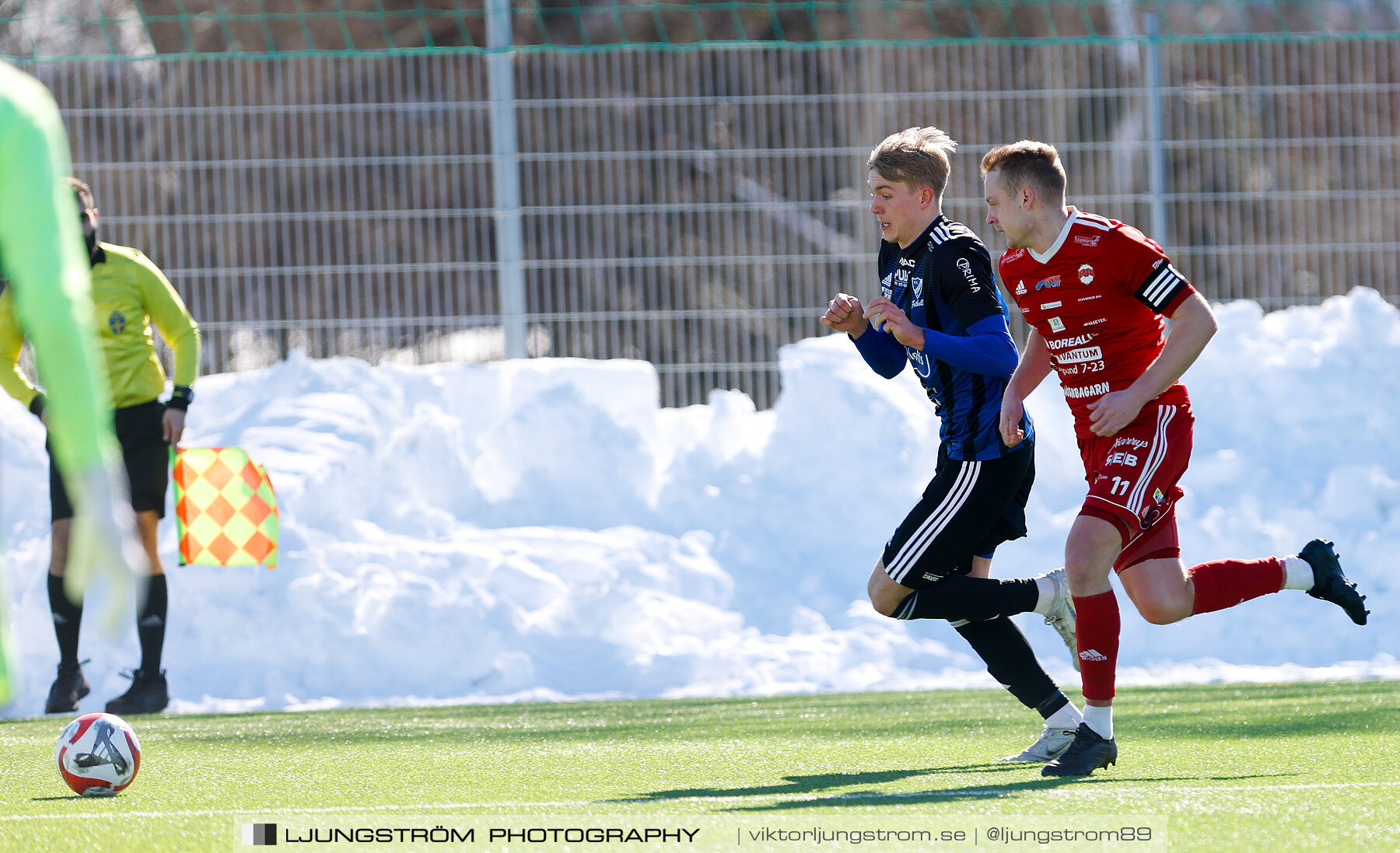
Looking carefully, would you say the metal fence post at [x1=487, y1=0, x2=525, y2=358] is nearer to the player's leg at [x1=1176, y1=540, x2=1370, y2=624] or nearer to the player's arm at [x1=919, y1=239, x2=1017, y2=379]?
the player's arm at [x1=919, y1=239, x2=1017, y2=379]

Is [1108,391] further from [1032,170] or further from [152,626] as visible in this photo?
[152,626]

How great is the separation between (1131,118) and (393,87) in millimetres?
4520

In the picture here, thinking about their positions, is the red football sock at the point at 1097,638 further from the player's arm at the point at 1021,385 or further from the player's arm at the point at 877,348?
the player's arm at the point at 877,348

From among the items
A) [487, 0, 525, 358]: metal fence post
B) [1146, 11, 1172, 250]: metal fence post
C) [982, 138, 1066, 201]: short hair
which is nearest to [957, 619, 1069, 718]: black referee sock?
[982, 138, 1066, 201]: short hair

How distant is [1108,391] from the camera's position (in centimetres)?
468

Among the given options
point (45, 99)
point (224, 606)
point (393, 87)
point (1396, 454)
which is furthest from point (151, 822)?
point (1396, 454)

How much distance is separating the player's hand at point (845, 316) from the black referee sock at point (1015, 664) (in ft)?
2.99

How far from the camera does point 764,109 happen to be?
424 inches

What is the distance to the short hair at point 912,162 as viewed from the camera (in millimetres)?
4879

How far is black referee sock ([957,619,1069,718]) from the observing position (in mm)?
4859

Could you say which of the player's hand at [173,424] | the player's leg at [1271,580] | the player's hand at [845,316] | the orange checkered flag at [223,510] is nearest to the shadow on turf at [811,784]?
the player's leg at [1271,580]

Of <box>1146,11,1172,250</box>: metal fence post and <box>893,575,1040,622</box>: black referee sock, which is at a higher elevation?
<box>1146,11,1172,250</box>: metal fence post

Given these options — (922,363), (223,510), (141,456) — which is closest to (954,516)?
(922,363)

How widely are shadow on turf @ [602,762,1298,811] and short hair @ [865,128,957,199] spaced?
1.61 meters
